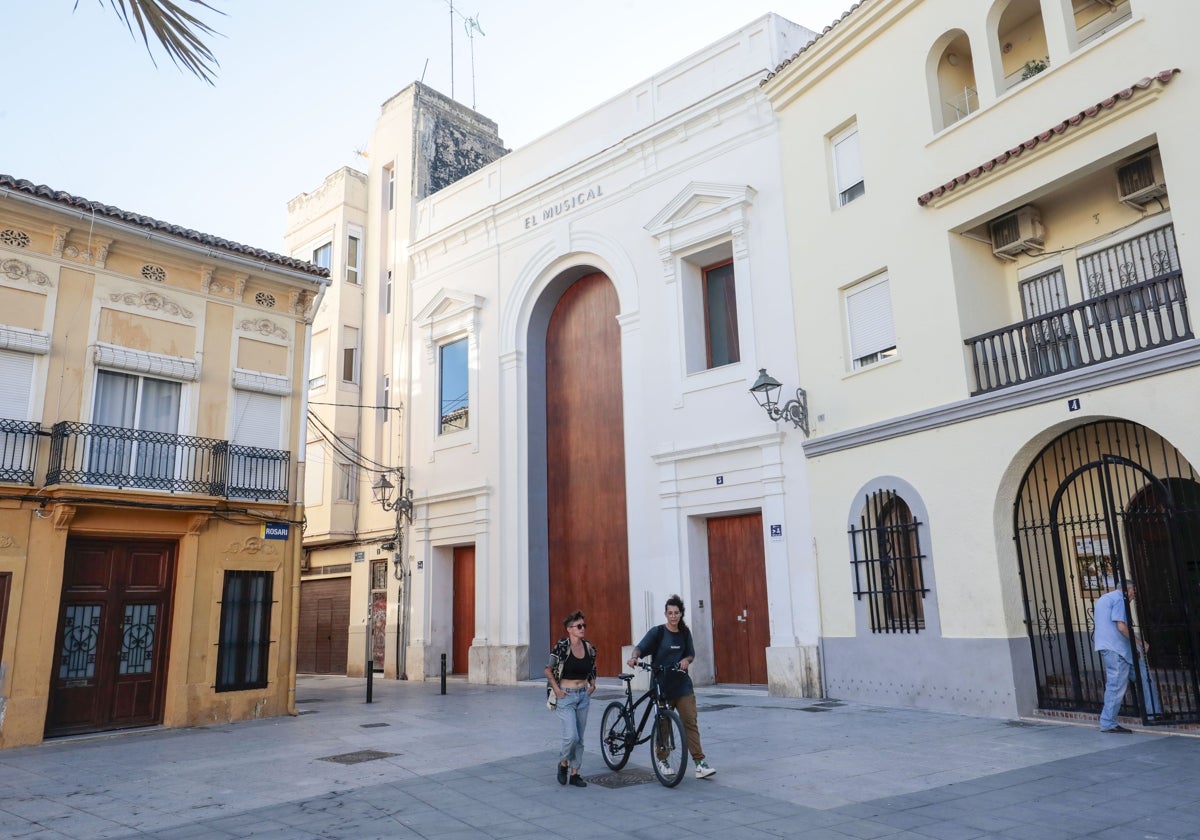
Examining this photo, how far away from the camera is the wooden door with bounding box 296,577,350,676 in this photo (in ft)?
78.2

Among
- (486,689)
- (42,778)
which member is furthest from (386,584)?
(42,778)

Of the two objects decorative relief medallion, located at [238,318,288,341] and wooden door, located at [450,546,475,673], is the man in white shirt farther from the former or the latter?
wooden door, located at [450,546,475,673]

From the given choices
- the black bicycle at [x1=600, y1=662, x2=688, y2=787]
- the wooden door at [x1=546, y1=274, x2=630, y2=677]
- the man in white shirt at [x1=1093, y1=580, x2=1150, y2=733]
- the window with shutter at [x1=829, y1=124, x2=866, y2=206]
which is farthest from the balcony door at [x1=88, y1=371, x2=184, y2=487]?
the man in white shirt at [x1=1093, y1=580, x2=1150, y2=733]

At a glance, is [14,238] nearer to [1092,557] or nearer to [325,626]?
[325,626]

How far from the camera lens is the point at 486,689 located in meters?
18.0

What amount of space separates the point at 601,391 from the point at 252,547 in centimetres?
776

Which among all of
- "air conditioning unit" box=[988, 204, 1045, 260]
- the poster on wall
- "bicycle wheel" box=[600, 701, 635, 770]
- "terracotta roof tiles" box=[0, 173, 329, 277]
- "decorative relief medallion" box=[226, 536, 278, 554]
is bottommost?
"bicycle wheel" box=[600, 701, 635, 770]

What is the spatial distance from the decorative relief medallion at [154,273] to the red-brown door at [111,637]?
432 centimetres

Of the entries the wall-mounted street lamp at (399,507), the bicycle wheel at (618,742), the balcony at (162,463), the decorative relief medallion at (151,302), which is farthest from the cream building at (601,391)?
the decorative relief medallion at (151,302)

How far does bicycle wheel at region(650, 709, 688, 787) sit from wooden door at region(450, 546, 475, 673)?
13.3m

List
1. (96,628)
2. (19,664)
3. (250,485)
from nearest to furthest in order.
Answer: (19,664)
(96,628)
(250,485)

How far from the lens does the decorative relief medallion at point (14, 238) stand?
13016 millimetres

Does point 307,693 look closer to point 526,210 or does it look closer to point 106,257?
point 106,257

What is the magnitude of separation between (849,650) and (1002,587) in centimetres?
290
